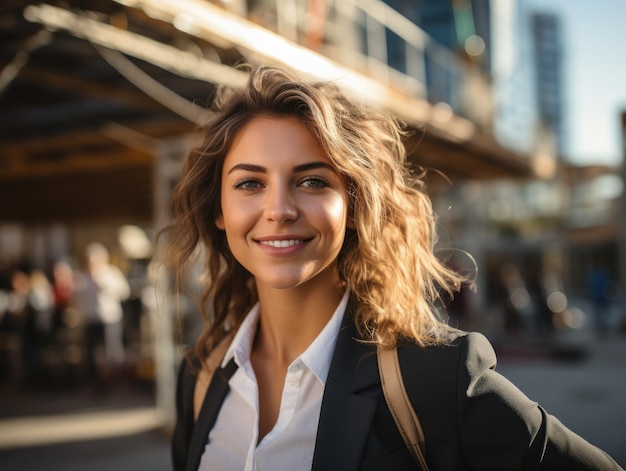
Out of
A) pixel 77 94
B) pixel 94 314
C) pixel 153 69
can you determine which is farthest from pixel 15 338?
pixel 153 69

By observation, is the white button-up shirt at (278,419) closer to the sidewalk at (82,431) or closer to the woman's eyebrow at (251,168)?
the woman's eyebrow at (251,168)

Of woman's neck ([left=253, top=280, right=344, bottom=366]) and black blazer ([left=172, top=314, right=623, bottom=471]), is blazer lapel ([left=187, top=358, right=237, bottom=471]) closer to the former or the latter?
woman's neck ([left=253, top=280, right=344, bottom=366])

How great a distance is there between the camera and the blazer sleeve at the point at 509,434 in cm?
134

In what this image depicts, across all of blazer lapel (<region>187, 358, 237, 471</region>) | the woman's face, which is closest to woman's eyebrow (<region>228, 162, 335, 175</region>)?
the woman's face

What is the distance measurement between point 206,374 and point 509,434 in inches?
40.0

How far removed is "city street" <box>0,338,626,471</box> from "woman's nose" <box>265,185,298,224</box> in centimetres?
432

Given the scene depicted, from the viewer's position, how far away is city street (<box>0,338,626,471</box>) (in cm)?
545

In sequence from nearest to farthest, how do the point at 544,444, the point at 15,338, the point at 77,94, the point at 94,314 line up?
the point at 544,444 < the point at 77,94 < the point at 94,314 < the point at 15,338

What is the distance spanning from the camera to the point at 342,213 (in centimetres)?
167

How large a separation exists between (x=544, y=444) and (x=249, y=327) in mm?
991

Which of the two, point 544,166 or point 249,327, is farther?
point 544,166

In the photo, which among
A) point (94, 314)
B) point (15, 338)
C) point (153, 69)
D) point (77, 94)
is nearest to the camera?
point (153, 69)

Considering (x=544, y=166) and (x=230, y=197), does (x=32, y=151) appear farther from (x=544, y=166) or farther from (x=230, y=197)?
(x=544, y=166)

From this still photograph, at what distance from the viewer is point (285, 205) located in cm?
159
